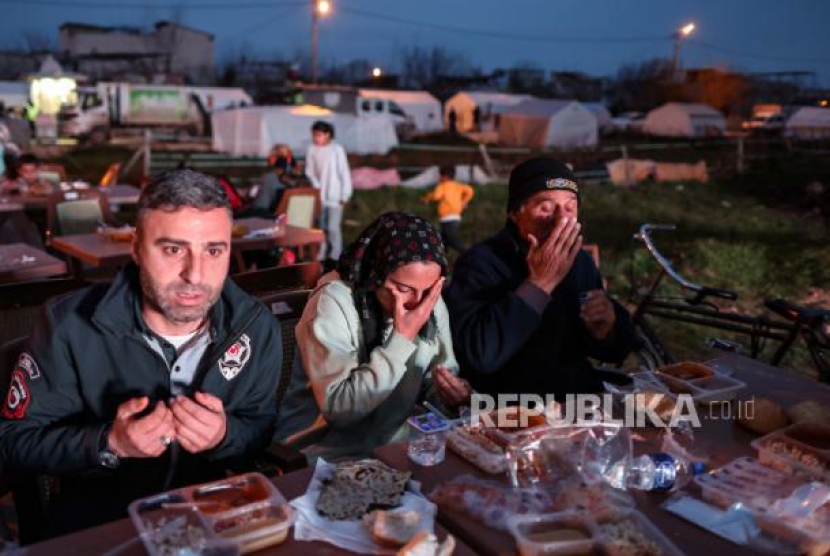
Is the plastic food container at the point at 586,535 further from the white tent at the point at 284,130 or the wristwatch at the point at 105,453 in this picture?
the white tent at the point at 284,130

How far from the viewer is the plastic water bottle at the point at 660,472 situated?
180 cm

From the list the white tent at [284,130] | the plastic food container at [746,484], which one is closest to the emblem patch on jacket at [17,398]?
the plastic food container at [746,484]

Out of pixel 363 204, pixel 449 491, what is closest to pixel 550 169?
pixel 449 491

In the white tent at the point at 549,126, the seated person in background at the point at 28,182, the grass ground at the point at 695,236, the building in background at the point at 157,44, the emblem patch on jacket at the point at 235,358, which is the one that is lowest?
the grass ground at the point at 695,236

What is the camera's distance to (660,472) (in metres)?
1.81

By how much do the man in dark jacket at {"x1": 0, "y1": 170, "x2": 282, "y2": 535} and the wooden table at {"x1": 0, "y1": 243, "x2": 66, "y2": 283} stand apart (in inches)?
97.8

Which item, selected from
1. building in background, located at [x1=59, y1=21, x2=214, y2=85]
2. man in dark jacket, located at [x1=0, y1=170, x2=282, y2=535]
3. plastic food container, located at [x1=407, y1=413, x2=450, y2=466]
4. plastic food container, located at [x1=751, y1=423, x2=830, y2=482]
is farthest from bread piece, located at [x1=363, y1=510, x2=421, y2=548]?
building in background, located at [x1=59, y1=21, x2=214, y2=85]

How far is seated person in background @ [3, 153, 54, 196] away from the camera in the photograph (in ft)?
26.0

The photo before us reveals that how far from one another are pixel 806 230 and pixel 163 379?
12232mm

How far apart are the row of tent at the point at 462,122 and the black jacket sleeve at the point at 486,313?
1170 centimetres

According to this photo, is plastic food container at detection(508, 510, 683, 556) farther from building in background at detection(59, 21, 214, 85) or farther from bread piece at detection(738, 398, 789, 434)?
building in background at detection(59, 21, 214, 85)

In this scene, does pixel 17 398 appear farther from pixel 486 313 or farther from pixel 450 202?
pixel 450 202

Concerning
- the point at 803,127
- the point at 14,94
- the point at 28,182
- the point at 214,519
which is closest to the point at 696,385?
the point at 214,519

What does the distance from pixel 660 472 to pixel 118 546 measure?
1.33 m
